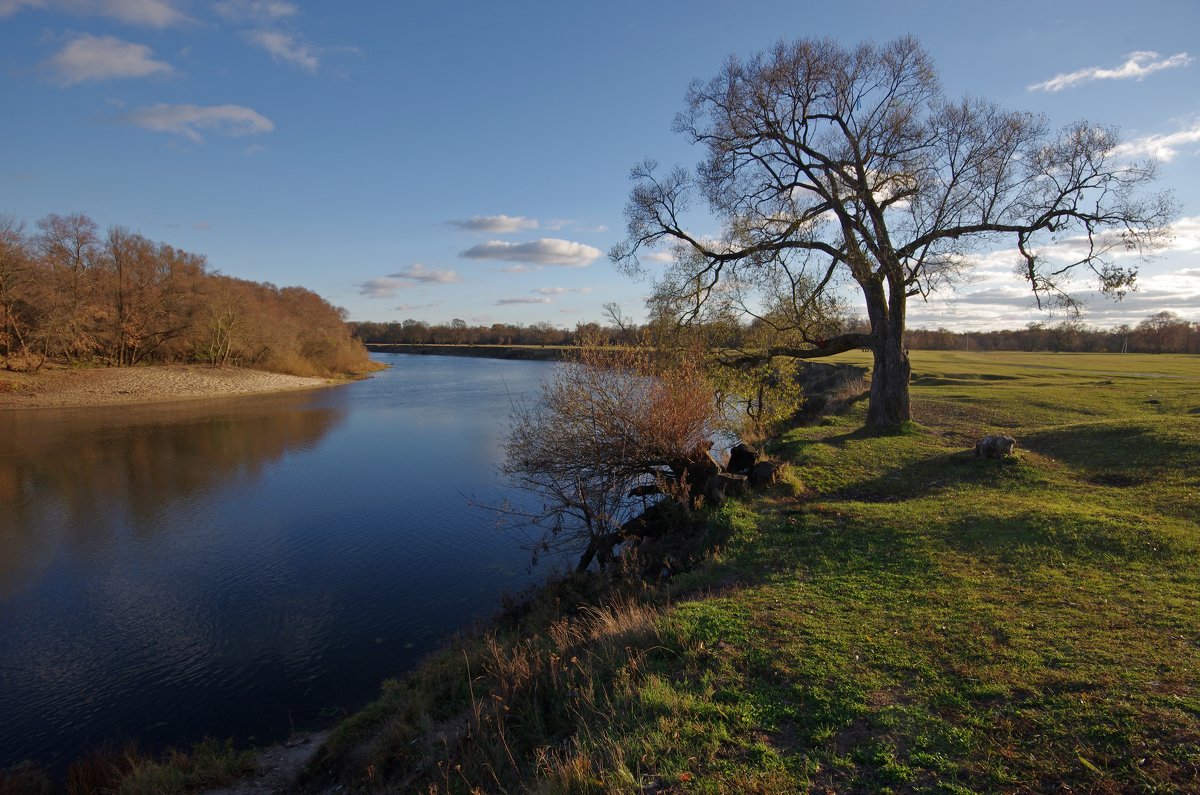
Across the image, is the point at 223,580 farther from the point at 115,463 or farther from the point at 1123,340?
the point at 1123,340

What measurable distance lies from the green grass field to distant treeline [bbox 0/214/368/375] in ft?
153

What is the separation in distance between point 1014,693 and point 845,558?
356 centimetres

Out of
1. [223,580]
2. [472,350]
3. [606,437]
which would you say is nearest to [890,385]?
[606,437]

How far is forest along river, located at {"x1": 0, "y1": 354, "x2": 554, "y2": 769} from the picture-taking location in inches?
317

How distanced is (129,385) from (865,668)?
51.6 m

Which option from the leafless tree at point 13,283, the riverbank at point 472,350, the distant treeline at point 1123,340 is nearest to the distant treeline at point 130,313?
the leafless tree at point 13,283

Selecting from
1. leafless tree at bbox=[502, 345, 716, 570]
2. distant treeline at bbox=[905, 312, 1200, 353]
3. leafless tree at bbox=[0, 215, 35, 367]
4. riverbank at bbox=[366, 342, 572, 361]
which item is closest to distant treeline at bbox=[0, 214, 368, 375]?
leafless tree at bbox=[0, 215, 35, 367]

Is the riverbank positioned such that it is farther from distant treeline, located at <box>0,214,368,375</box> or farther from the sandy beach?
the sandy beach

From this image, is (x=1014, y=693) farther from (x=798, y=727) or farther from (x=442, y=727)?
(x=442, y=727)

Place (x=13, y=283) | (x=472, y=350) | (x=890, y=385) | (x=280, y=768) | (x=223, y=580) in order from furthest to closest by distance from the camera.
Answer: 1. (x=472, y=350)
2. (x=13, y=283)
3. (x=890, y=385)
4. (x=223, y=580)
5. (x=280, y=768)

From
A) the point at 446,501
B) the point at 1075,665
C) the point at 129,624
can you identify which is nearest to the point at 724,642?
the point at 1075,665

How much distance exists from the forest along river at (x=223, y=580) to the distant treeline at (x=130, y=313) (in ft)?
66.8

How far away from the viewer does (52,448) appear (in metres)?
24.2

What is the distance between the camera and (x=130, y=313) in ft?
153
